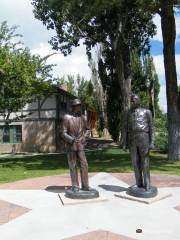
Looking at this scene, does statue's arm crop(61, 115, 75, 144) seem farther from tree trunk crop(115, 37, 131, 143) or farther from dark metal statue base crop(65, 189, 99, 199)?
tree trunk crop(115, 37, 131, 143)

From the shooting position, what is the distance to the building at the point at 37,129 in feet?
109

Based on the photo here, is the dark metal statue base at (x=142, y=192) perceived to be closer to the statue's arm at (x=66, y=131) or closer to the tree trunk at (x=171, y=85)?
the statue's arm at (x=66, y=131)

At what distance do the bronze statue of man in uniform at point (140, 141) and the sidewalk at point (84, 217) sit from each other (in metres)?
0.58

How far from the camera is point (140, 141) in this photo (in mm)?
9586

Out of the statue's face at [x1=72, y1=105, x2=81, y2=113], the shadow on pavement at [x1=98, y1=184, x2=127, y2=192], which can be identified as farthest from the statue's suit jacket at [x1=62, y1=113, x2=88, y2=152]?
the shadow on pavement at [x1=98, y1=184, x2=127, y2=192]

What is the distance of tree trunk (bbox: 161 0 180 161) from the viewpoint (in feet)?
63.8

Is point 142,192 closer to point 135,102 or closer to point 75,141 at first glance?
point 75,141

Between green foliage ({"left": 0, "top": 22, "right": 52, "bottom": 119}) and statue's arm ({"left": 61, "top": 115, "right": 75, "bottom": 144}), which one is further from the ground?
green foliage ({"left": 0, "top": 22, "right": 52, "bottom": 119})

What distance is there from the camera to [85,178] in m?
9.59

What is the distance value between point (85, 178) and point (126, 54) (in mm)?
22614

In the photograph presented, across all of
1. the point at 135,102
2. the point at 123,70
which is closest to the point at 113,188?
the point at 135,102

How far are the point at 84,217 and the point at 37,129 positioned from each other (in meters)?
26.2

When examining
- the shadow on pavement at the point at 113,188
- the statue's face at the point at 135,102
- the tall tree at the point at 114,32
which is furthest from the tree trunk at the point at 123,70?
the statue's face at the point at 135,102

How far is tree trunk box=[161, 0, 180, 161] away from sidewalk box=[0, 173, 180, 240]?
8.75 metres
